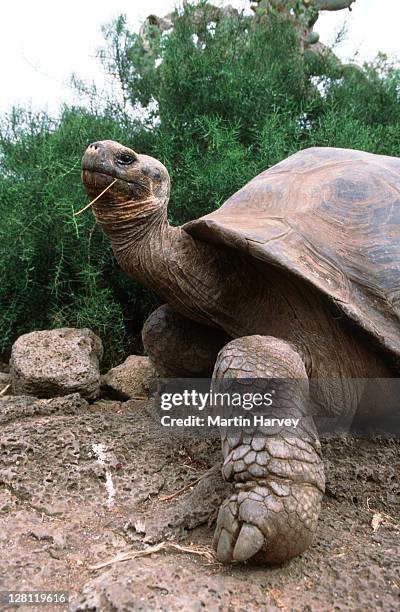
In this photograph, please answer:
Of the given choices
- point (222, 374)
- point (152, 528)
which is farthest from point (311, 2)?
point (152, 528)

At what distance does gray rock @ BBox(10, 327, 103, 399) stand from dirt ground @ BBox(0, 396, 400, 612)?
36cm

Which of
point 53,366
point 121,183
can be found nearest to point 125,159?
point 121,183

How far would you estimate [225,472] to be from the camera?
56.2 inches

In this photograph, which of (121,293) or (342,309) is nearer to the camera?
(342,309)

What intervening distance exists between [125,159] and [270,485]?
1.34 meters

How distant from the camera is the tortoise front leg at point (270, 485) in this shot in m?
1.28

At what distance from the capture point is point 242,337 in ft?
5.94

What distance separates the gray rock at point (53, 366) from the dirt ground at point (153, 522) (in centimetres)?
36

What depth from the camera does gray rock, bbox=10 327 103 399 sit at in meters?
2.71

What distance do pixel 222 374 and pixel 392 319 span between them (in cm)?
62

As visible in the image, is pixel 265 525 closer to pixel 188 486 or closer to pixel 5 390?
pixel 188 486

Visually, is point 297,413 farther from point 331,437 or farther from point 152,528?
point 331,437

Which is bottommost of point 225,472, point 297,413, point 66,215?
point 225,472

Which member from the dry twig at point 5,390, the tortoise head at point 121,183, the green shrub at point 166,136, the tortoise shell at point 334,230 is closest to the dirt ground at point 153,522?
the tortoise shell at point 334,230
